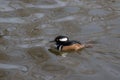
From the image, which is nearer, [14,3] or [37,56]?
[37,56]

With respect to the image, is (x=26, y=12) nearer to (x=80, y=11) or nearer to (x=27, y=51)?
(x=80, y=11)

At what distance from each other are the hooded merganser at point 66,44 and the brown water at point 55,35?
→ 0.15m

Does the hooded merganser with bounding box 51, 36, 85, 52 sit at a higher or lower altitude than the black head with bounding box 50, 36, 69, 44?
lower

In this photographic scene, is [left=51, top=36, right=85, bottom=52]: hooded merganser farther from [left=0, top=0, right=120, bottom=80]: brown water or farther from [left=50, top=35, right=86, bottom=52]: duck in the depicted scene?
[left=0, top=0, right=120, bottom=80]: brown water

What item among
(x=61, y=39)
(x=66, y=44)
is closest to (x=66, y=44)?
(x=66, y=44)

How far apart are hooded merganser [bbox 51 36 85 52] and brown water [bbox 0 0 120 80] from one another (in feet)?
0.49

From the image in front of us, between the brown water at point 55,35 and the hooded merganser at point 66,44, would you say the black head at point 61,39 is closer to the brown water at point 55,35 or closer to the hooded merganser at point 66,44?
the hooded merganser at point 66,44

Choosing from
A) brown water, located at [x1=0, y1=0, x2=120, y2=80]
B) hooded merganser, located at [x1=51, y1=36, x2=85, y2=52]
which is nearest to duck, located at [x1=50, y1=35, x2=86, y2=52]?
hooded merganser, located at [x1=51, y1=36, x2=85, y2=52]

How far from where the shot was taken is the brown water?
9922mm

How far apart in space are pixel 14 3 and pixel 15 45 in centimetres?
396

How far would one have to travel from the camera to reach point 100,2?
15.0m

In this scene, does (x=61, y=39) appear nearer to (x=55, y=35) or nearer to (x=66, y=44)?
(x=66, y=44)

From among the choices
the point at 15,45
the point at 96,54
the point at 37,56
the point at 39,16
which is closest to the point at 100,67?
the point at 96,54

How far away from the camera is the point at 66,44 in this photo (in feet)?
35.9
